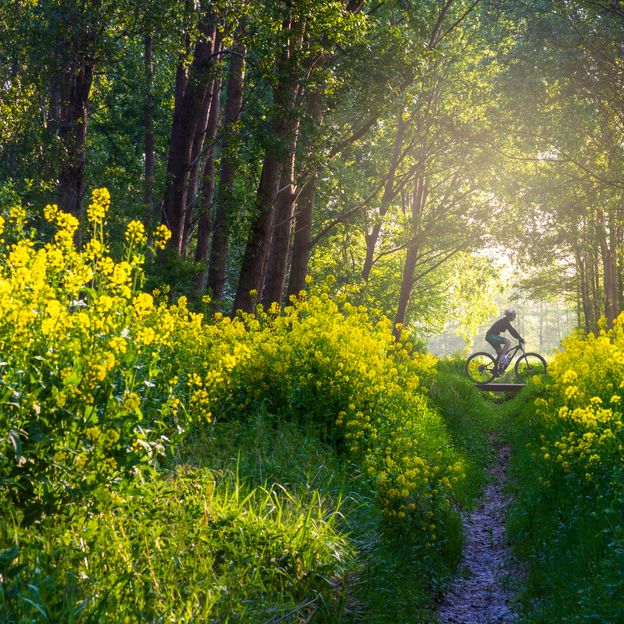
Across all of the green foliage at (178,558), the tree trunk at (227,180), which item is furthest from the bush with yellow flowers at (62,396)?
the tree trunk at (227,180)

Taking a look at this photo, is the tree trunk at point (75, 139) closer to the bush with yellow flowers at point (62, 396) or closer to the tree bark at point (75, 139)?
the tree bark at point (75, 139)

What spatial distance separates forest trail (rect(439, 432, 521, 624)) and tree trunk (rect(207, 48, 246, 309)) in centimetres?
819

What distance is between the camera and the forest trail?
5891mm

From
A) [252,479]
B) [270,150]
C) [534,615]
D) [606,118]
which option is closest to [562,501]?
[534,615]

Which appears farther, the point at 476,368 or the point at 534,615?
the point at 476,368

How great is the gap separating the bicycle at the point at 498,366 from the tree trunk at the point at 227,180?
757 centimetres

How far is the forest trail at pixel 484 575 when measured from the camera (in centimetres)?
589

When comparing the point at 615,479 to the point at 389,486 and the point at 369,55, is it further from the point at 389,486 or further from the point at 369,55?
the point at 369,55

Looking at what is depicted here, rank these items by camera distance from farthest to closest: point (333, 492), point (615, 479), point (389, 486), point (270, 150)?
1. point (270, 150)
2. point (389, 486)
3. point (333, 492)
4. point (615, 479)

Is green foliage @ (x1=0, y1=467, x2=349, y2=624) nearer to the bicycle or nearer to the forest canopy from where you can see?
the forest canopy

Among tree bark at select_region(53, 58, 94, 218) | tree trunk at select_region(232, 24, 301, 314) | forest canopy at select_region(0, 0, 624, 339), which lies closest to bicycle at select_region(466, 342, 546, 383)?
forest canopy at select_region(0, 0, 624, 339)

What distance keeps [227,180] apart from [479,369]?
9.59 meters

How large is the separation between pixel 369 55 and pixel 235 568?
10311 millimetres

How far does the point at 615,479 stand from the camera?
5.76 meters
